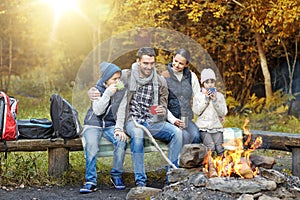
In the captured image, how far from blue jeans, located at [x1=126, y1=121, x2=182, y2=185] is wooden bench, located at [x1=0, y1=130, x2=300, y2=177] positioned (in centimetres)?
13

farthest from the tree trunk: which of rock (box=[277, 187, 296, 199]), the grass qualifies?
rock (box=[277, 187, 296, 199])

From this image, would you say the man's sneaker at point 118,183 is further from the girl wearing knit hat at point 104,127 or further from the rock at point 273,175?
the rock at point 273,175

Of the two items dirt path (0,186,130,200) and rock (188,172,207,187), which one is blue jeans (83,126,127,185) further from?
rock (188,172,207,187)

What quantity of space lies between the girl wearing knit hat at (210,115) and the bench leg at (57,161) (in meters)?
1.38

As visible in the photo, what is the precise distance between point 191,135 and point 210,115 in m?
0.26

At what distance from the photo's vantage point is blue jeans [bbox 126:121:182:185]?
16.6 ft

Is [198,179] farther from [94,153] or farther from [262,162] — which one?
[94,153]

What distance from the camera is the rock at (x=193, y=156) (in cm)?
451

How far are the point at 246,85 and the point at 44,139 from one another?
5755mm

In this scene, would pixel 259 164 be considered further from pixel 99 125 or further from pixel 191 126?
pixel 99 125

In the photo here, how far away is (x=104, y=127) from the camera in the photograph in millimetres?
5266

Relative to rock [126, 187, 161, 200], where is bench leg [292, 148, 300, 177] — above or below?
above

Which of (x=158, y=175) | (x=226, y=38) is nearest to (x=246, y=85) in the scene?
(x=226, y=38)

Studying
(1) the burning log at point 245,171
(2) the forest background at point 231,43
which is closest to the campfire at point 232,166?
(1) the burning log at point 245,171
